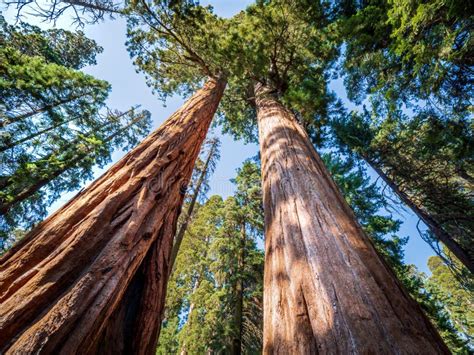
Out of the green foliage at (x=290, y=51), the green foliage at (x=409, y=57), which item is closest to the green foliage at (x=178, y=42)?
the green foliage at (x=290, y=51)

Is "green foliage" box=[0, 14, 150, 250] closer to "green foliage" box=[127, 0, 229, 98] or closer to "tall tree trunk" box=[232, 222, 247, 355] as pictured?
"green foliage" box=[127, 0, 229, 98]

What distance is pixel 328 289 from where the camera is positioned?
2.87ft

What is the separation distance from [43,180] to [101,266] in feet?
36.0

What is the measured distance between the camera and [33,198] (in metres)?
10.7

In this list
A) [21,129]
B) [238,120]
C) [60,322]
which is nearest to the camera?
[60,322]

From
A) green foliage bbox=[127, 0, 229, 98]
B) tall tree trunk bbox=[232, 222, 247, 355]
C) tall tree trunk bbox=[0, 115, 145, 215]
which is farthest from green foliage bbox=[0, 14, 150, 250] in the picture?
tall tree trunk bbox=[232, 222, 247, 355]

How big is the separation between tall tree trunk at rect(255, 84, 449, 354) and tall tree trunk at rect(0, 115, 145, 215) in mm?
9043

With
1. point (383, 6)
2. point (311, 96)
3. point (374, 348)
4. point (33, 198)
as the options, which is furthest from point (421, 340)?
point (33, 198)

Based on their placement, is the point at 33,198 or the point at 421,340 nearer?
the point at 421,340

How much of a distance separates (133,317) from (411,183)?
11613 mm

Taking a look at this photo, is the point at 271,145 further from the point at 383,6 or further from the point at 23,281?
the point at 383,6

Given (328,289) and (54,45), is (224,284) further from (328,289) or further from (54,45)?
(54,45)

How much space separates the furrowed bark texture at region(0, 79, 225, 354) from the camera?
2.68ft

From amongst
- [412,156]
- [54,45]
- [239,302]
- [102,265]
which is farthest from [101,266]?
[54,45]
